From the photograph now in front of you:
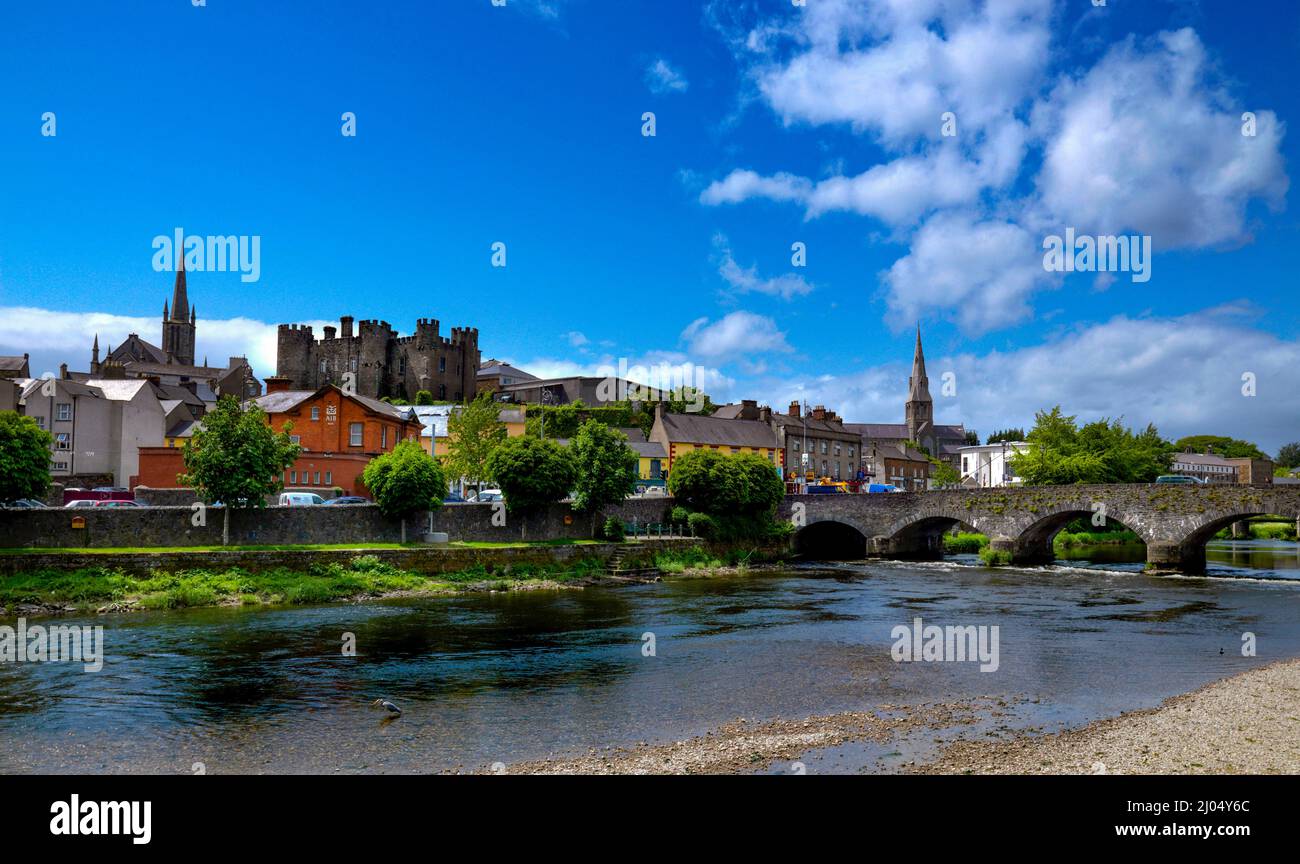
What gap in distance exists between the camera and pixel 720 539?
59.2m

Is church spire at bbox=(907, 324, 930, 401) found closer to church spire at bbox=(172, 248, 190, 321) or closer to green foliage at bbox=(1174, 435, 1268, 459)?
green foliage at bbox=(1174, 435, 1268, 459)

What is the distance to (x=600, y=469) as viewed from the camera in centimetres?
5459

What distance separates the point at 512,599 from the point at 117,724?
2224 centimetres

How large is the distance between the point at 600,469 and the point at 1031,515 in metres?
28.1

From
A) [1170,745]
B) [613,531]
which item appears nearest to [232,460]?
[613,531]

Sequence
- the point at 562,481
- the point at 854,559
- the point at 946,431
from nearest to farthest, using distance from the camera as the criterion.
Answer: the point at 562,481 → the point at 854,559 → the point at 946,431

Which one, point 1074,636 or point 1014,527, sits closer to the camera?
point 1074,636

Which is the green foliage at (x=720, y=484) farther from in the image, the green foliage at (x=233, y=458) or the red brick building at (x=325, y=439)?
the green foliage at (x=233, y=458)

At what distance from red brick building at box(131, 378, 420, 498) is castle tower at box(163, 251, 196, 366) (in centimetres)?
11268

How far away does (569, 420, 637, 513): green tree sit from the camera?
54.5 metres
